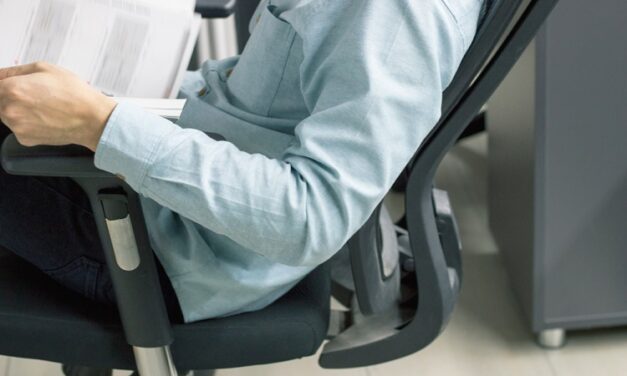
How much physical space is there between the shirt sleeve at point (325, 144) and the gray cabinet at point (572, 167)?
70 cm

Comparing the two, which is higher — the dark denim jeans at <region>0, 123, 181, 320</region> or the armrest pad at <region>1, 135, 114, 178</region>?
the armrest pad at <region>1, 135, 114, 178</region>

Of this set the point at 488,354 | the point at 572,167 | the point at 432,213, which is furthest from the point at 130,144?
the point at 488,354

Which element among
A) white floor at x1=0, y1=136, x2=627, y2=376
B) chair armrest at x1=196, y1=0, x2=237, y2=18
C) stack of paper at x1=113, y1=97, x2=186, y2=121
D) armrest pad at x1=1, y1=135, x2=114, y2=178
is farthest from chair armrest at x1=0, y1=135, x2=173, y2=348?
white floor at x1=0, y1=136, x2=627, y2=376

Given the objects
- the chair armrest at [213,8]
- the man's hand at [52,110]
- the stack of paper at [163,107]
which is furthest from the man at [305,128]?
the chair armrest at [213,8]

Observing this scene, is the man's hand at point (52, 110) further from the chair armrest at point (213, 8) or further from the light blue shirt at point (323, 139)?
the chair armrest at point (213, 8)

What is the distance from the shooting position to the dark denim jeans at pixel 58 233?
107 centimetres

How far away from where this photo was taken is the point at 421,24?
89cm

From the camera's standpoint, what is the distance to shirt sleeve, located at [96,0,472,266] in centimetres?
90

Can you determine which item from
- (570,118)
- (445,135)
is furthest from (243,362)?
(570,118)

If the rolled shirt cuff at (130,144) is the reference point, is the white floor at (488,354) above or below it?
below

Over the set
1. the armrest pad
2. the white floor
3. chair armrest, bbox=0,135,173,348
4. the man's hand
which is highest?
the man's hand

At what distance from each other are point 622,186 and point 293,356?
2.66 feet

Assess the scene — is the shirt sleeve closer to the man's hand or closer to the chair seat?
the man's hand

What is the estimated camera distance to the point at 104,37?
1160mm
